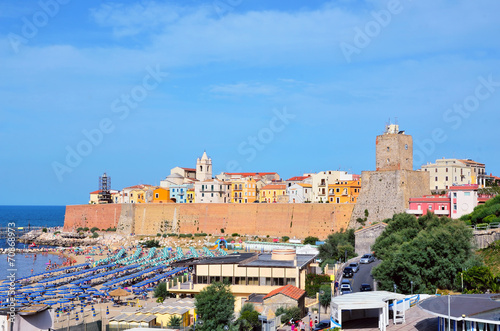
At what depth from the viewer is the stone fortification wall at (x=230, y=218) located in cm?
6178

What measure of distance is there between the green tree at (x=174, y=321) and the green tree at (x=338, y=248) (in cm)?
1974

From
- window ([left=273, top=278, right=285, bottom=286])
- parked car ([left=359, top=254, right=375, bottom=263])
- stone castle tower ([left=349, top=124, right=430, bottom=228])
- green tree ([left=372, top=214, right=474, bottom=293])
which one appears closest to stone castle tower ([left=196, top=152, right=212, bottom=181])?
stone castle tower ([left=349, top=124, right=430, bottom=228])

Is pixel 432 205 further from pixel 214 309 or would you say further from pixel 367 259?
pixel 214 309

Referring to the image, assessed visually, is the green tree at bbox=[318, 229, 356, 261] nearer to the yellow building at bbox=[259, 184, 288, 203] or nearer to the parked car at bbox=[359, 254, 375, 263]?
the parked car at bbox=[359, 254, 375, 263]

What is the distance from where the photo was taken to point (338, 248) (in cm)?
4347

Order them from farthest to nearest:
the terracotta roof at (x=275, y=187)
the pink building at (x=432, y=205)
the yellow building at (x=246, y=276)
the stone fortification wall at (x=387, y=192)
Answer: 1. the terracotta roof at (x=275, y=187)
2. the stone fortification wall at (x=387, y=192)
3. the pink building at (x=432, y=205)
4. the yellow building at (x=246, y=276)

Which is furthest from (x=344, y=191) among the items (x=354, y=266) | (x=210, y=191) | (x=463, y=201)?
(x=354, y=266)

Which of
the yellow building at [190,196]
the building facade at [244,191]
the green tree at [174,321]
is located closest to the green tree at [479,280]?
the green tree at [174,321]

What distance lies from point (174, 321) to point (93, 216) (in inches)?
2408

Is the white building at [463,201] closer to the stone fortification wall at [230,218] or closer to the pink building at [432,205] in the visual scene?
the pink building at [432,205]

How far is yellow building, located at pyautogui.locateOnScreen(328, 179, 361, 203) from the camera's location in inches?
2642

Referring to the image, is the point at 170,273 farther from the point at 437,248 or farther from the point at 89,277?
the point at 437,248

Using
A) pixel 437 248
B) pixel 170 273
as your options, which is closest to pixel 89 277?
pixel 170 273

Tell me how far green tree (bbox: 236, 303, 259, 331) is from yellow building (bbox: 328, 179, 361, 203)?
41750 mm
